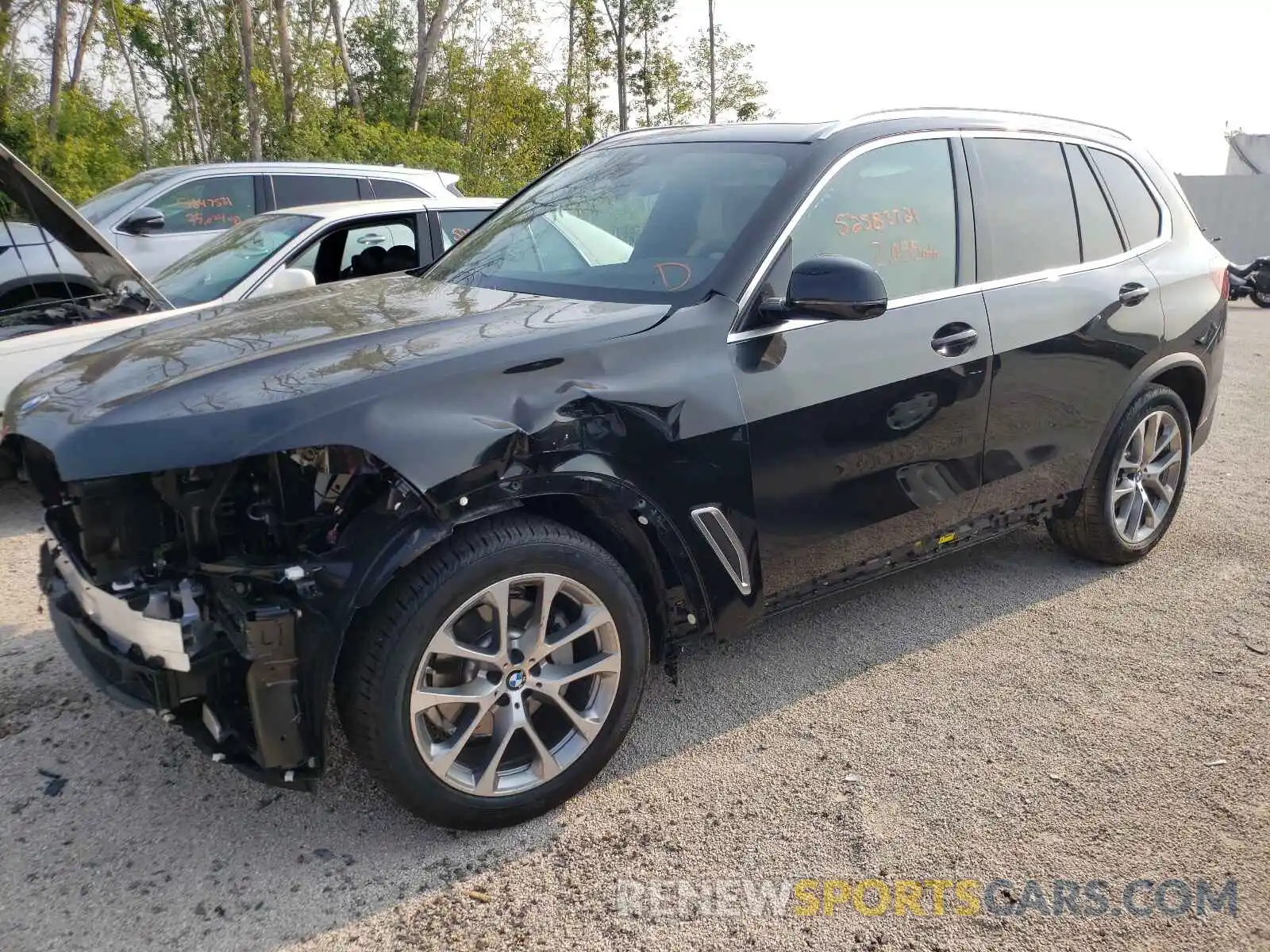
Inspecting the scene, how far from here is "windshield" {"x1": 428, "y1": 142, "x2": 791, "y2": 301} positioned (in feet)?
9.86

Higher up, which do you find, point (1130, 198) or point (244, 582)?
point (1130, 198)

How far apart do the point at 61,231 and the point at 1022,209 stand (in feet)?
13.8

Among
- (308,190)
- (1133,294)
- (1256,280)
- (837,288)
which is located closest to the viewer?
Answer: (837,288)

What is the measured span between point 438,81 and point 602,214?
2620cm

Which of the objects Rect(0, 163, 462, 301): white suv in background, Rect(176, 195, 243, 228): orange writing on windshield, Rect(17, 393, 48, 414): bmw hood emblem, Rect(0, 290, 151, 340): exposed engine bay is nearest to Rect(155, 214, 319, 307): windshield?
Rect(0, 290, 151, 340): exposed engine bay

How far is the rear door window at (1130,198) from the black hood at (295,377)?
2435mm

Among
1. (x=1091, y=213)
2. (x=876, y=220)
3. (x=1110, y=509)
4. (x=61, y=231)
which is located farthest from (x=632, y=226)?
(x=61, y=231)

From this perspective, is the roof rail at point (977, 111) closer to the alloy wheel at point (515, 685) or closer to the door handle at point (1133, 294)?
the door handle at point (1133, 294)

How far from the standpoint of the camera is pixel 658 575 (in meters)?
2.75

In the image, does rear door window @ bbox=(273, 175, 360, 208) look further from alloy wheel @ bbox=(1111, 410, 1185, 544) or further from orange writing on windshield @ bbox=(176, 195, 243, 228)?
alloy wheel @ bbox=(1111, 410, 1185, 544)

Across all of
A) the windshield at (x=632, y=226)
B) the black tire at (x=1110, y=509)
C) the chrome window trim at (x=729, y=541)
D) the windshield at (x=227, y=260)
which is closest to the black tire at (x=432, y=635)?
the chrome window trim at (x=729, y=541)

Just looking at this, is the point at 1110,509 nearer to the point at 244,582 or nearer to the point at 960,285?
the point at 960,285

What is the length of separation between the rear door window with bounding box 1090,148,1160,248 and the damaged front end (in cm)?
335

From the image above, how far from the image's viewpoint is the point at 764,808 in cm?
271
